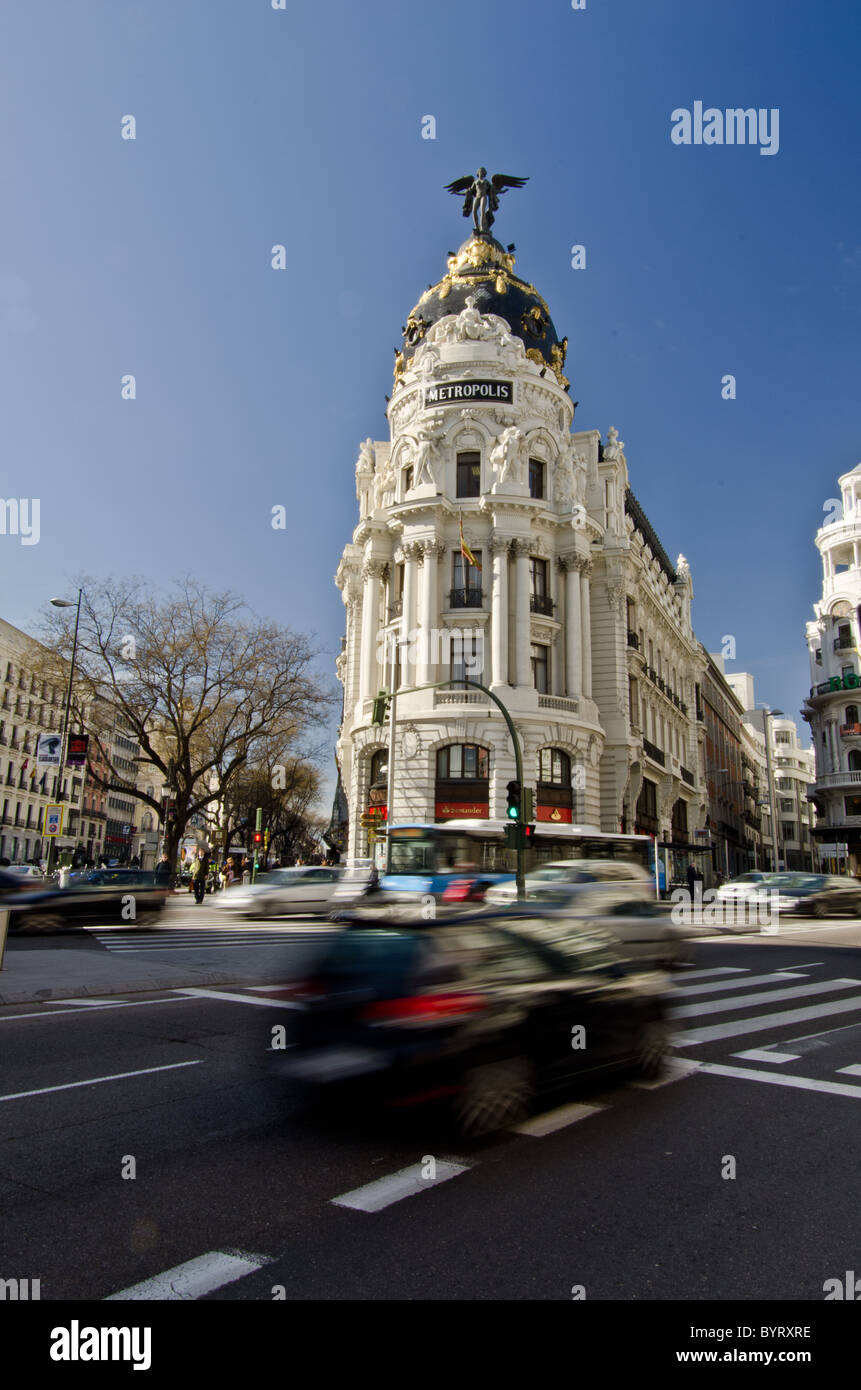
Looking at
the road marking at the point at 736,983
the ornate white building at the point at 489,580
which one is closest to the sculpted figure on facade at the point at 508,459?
the ornate white building at the point at 489,580

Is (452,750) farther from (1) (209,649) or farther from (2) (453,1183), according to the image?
(2) (453,1183)

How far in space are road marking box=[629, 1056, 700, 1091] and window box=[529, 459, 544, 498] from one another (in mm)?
36818

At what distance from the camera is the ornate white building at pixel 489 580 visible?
37875 millimetres

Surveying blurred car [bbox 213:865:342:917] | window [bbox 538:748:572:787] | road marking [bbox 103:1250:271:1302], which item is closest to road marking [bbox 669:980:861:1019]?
road marking [bbox 103:1250:271:1302]

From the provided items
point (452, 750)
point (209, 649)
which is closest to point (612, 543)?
point (452, 750)

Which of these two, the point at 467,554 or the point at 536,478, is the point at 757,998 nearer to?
the point at 467,554

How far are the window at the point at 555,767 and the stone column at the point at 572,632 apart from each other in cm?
282

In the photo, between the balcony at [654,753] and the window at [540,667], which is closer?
the window at [540,667]

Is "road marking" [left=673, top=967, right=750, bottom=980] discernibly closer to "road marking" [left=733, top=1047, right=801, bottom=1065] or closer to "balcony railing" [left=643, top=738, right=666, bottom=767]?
"road marking" [left=733, top=1047, right=801, bottom=1065]

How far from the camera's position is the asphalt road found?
3.65m

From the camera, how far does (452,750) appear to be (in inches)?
1495

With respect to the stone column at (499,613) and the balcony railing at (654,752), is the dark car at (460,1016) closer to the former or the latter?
the stone column at (499,613)

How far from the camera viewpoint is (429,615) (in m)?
39.3

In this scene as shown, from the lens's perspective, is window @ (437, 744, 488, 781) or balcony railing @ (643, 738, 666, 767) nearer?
window @ (437, 744, 488, 781)
